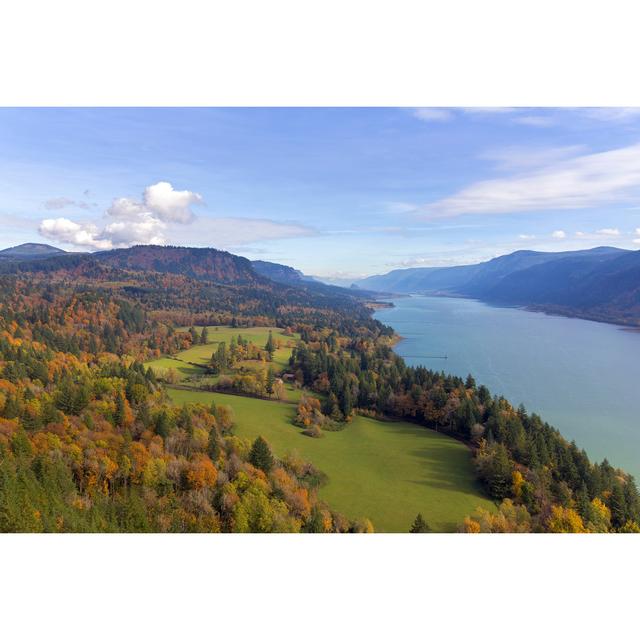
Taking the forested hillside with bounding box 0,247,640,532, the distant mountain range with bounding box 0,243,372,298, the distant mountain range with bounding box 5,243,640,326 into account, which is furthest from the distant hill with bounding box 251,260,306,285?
the forested hillside with bounding box 0,247,640,532

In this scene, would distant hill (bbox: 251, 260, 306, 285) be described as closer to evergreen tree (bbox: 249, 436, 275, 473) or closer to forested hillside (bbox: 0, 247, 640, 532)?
forested hillside (bbox: 0, 247, 640, 532)

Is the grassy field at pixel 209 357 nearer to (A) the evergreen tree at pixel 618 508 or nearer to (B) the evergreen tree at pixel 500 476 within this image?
(B) the evergreen tree at pixel 500 476

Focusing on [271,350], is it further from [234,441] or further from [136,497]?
[136,497]

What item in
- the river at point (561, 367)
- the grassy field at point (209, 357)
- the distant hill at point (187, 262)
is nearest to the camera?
the river at point (561, 367)

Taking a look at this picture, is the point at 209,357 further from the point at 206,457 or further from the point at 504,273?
the point at 504,273

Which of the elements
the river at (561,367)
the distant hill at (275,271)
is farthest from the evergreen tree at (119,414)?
the distant hill at (275,271)

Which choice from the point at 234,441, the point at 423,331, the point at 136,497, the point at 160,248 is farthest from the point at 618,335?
the point at 160,248
